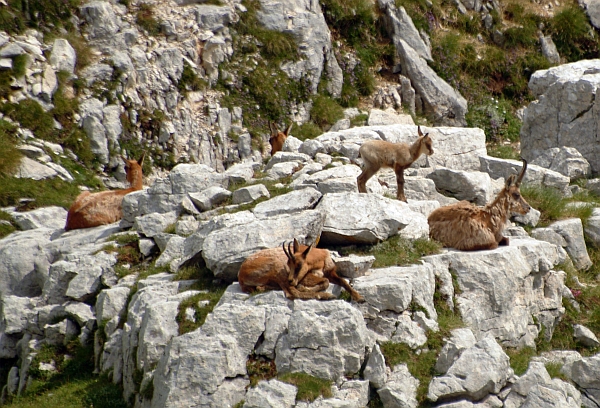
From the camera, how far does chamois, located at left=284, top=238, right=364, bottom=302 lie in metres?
10.2

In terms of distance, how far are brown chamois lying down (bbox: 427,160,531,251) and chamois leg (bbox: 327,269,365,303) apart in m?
3.04

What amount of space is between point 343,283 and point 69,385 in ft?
14.8

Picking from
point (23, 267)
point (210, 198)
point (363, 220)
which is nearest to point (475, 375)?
point (363, 220)

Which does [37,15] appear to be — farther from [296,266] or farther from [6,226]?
[296,266]

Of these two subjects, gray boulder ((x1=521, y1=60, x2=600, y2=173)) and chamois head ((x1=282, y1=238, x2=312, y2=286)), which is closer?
chamois head ((x1=282, y1=238, x2=312, y2=286))

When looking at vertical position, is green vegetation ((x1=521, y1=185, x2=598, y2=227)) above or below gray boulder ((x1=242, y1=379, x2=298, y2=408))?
above

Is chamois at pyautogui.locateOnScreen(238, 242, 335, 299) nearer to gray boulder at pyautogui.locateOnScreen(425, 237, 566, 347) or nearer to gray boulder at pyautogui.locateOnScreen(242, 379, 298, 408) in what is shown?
gray boulder at pyautogui.locateOnScreen(242, 379, 298, 408)

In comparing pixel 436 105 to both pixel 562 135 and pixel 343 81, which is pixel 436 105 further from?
pixel 562 135

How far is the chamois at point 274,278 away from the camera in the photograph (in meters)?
10.2

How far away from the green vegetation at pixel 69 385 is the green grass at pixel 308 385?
2632 millimetres

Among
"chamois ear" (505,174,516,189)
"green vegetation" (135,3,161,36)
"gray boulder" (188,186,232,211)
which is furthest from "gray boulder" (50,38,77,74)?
"chamois ear" (505,174,516,189)

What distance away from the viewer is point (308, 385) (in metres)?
8.89

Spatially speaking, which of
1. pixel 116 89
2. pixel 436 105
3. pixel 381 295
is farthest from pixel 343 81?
pixel 381 295

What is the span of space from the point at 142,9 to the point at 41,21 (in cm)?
355
